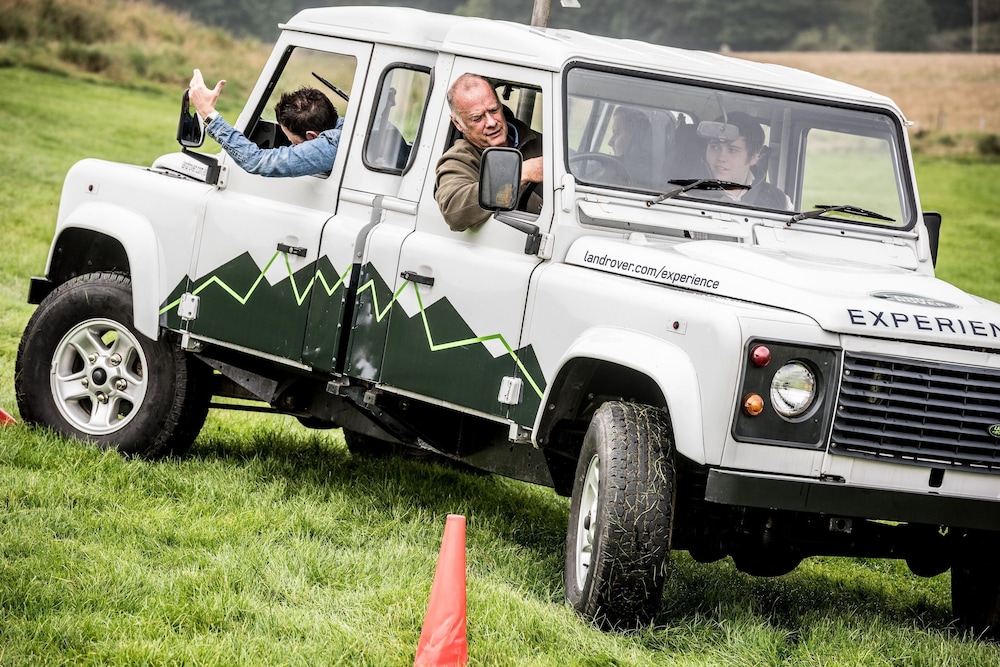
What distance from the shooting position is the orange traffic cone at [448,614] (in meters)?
4.43

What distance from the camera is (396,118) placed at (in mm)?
6418

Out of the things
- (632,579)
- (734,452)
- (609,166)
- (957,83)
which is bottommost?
(632,579)

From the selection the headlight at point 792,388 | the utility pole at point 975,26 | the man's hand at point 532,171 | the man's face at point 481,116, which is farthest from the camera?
the utility pole at point 975,26

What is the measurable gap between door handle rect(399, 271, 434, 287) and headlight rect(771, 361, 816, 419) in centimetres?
181

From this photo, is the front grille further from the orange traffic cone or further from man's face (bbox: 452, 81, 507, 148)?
man's face (bbox: 452, 81, 507, 148)

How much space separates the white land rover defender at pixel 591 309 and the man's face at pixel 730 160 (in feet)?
0.09

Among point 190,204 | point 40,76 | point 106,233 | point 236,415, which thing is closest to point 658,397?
point 190,204

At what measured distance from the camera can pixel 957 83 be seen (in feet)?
101

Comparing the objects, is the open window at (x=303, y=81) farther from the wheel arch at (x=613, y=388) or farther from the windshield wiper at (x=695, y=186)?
the wheel arch at (x=613, y=388)

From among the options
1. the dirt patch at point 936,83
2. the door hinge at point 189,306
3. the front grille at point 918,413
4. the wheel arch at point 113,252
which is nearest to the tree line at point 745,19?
the dirt patch at point 936,83

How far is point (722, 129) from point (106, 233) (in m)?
3.25

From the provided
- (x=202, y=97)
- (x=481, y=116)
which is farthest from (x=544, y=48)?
(x=202, y=97)

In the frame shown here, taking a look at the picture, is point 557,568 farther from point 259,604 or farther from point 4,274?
point 4,274

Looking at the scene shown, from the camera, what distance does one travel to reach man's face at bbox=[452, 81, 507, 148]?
6.01m
